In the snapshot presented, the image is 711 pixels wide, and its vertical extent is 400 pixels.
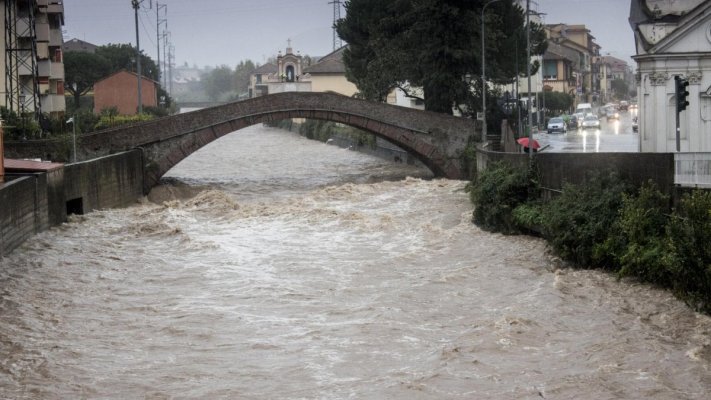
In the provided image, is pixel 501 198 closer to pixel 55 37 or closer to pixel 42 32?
pixel 42 32

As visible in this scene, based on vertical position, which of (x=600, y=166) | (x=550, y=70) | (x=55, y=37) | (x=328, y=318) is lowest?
(x=328, y=318)

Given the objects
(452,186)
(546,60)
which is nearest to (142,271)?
(452,186)

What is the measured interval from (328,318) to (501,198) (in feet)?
36.6

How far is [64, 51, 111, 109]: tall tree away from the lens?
96125 millimetres

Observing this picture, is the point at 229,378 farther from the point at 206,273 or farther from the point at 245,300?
the point at 206,273

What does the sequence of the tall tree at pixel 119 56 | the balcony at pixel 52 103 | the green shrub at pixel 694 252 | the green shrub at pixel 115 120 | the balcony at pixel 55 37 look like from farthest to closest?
the tall tree at pixel 119 56 → the balcony at pixel 55 37 → the balcony at pixel 52 103 → the green shrub at pixel 115 120 → the green shrub at pixel 694 252

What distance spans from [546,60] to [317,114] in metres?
62.6

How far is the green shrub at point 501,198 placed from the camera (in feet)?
92.0

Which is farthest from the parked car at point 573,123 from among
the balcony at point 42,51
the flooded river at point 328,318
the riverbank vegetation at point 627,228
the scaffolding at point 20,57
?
the riverbank vegetation at point 627,228

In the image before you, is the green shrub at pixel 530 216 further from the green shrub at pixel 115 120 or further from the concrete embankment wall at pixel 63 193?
the green shrub at pixel 115 120

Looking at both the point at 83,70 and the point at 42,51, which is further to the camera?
the point at 83,70

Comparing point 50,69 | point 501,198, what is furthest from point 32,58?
point 501,198

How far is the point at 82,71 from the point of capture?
9738 cm

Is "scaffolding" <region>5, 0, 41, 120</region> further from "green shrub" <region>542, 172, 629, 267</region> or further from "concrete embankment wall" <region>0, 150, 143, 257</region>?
"green shrub" <region>542, 172, 629, 267</region>
